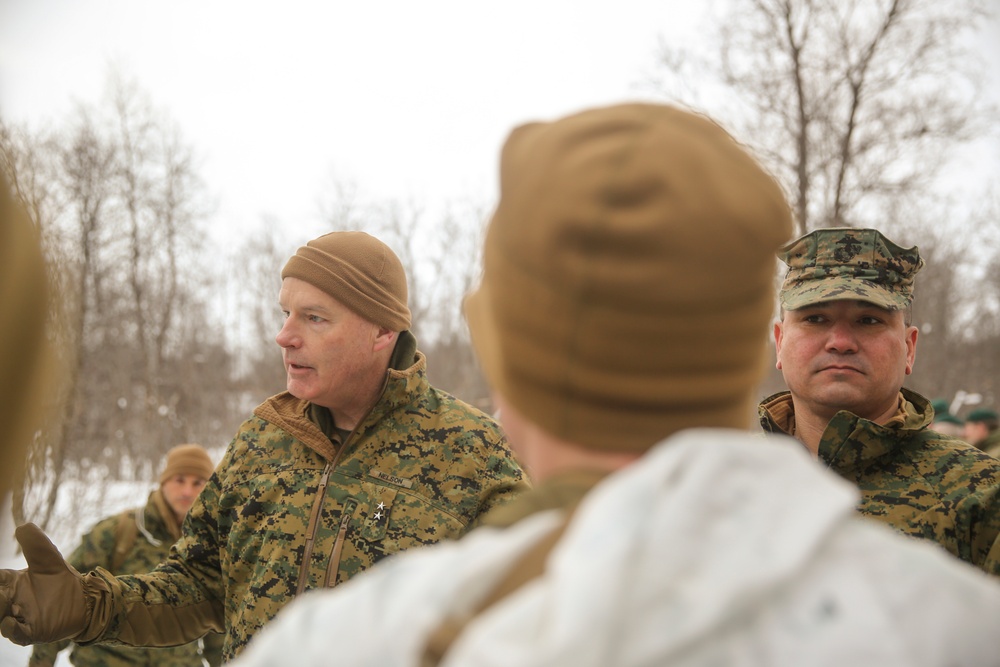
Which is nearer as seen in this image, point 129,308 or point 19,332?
point 19,332

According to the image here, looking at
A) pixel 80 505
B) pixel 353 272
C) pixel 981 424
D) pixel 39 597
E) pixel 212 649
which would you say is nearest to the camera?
pixel 39 597

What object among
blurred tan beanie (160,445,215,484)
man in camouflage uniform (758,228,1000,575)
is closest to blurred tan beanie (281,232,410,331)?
man in camouflage uniform (758,228,1000,575)

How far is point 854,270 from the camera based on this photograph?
289cm

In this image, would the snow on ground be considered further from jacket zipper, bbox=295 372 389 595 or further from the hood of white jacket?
Result: the hood of white jacket

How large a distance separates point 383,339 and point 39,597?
1478 mm

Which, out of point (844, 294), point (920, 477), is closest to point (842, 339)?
point (844, 294)

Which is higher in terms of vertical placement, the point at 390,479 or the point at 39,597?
the point at 390,479

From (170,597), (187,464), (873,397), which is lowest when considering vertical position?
(187,464)

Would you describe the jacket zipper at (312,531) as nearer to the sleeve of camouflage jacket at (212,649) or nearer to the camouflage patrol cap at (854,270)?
the camouflage patrol cap at (854,270)

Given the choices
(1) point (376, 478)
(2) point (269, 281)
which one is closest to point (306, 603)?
(1) point (376, 478)

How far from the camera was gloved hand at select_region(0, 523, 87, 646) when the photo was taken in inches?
99.4

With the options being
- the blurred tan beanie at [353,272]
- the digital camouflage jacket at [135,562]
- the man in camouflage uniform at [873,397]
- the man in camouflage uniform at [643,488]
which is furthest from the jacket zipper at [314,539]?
the digital camouflage jacket at [135,562]

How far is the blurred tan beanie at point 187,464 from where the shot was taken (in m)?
5.88

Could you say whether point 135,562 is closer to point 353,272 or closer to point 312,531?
point 312,531
